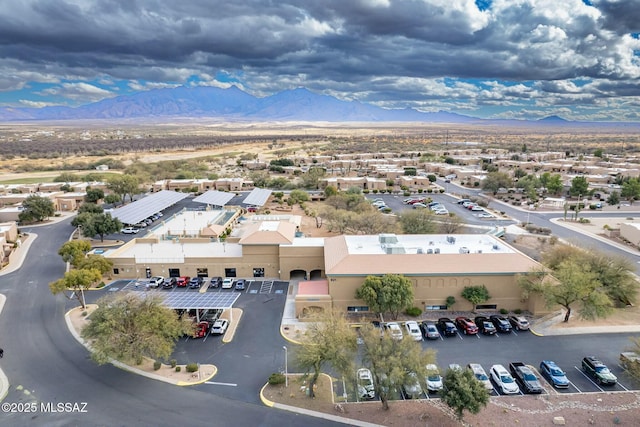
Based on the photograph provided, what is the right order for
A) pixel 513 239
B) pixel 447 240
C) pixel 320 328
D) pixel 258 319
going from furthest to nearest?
pixel 513 239 → pixel 447 240 → pixel 258 319 → pixel 320 328

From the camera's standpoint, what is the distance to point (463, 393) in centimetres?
2250

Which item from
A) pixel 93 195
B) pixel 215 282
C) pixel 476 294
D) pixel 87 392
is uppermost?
pixel 93 195

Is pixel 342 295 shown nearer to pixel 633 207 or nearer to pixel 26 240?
pixel 26 240

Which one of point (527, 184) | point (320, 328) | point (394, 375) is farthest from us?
point (527, 184)

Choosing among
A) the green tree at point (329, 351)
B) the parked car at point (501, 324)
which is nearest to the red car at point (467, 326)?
the parked car at point (501, 324)

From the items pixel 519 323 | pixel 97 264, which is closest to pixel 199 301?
pixel 97 264

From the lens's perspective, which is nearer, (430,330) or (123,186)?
(430,330)

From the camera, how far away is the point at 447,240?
42594 mm

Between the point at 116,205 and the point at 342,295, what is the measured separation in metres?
66.4

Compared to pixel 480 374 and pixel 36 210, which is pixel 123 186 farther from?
pixel 480 374

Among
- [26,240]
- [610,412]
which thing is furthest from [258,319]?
[26,240]

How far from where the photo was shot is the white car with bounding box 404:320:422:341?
1273 inches

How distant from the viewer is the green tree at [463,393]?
2244cm

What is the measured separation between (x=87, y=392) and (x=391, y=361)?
20.9 m
